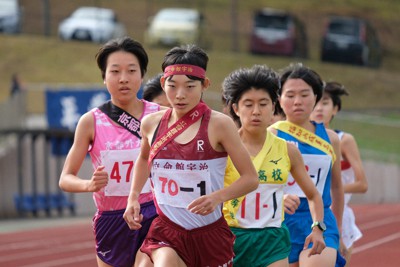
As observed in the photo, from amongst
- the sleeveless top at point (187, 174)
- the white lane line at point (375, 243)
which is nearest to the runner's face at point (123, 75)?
the sleeveless top at point (187, 174)

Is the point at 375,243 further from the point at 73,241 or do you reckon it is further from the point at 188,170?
the point at 188,170

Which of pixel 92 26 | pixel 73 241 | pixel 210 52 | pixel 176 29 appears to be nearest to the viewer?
pixel 73 241

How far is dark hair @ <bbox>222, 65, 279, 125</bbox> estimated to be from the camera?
6.94 meters

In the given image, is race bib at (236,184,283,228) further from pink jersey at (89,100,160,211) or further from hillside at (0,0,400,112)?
hillside at (0,0,400,112)

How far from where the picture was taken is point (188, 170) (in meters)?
6.24

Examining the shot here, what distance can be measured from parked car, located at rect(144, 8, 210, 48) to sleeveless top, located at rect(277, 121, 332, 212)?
28689 millimetres

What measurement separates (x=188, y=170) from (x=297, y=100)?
1.89 m

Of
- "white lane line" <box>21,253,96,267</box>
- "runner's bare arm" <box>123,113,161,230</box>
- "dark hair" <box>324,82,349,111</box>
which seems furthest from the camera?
"white lane line" <box>21,253,96,267</box>

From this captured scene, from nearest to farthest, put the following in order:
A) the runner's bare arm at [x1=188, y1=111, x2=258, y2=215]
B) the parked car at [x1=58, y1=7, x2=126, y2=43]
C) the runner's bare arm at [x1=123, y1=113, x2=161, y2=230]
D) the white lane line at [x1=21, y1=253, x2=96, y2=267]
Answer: the runner's bare arm at [x1=188, y1=111, x2=258, y2=215], the runner's bare arm at [x1=123, y1=113, x2=161, y2=230], the white lane line at [x1=21, y1=253, x2=96, y2=267], the parked car at [x1=58, y1=7, x2=126, y2=43]

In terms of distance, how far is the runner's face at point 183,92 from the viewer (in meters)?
6.30

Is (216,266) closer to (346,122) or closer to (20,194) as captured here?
(20,194)

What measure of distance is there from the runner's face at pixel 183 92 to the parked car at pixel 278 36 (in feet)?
106

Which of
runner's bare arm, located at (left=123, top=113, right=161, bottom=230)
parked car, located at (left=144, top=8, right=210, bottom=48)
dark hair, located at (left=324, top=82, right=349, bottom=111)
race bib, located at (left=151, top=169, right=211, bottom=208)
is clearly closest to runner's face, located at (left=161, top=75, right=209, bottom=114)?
runner's bare arm, located at (left=123, top=113, right=161, bottom=230)

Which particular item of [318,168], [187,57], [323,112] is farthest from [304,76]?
[187,57]
